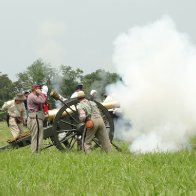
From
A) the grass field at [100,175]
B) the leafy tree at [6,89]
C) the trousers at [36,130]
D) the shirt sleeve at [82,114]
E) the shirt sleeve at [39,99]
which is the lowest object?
the grass field at [100,175]

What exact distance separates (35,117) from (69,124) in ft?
2.20

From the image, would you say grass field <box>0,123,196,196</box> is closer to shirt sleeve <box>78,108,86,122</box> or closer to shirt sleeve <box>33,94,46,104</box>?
shirt sleeve <box>78,108,86,122</box>

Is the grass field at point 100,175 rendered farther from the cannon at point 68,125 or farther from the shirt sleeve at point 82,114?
the cannon at point 68,125

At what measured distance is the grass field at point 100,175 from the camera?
4.94 metres

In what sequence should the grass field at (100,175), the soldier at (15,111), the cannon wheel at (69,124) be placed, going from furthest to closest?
the soldier at (15,111) → the cannon wheel at (69,124) → the grass field at (100,175)

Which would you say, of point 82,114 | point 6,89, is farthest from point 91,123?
point 6,89

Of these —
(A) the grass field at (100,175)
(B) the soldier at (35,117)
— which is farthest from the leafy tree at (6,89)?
(A) the grass field at (100,175)

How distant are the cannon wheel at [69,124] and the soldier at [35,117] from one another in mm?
291

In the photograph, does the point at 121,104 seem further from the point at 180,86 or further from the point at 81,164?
the point at 81,164

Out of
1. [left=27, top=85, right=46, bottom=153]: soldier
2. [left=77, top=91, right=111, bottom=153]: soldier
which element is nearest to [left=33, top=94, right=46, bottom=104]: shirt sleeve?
[left=27, top=85, right=46, bottom=153]: soldier

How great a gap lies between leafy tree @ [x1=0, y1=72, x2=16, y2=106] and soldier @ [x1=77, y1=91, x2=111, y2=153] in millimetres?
67750

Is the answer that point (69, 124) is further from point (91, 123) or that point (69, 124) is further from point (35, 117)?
point (91, 123)

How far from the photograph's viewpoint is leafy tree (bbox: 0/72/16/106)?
77869 mm

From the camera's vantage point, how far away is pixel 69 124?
10914 millimetres
